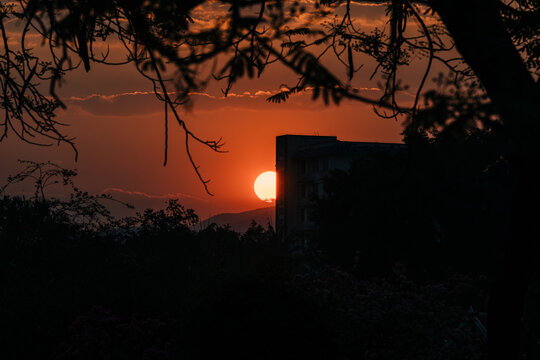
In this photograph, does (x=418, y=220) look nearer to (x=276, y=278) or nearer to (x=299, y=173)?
(x=276, y=278)

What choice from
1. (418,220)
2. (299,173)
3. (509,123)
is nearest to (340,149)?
(299,173)

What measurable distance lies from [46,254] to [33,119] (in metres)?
23.9

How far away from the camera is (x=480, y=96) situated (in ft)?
15.8

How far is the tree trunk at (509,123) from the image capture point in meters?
5.30

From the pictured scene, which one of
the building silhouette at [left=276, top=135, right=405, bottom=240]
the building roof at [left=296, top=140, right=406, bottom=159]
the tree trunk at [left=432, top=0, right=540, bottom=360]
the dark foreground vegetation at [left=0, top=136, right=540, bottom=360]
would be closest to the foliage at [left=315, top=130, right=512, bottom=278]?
the dark foreground vegetation at [left=0, top=136, right=540, bottom=360]

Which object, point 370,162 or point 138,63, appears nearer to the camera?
point 138,63

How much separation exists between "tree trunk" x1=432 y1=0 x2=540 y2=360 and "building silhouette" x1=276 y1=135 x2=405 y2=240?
87.9 m

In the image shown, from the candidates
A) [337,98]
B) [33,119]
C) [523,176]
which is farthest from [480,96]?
[33,119]

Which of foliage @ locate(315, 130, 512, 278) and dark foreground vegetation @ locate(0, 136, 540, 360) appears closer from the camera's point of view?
dark foreground vegetation @ locate(0, 136, 540, 360)

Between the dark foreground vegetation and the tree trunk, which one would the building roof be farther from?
the tree trunk

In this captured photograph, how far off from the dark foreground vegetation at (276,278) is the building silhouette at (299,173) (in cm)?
4450

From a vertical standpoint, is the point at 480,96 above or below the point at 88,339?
above

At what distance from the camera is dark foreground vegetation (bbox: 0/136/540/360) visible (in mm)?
14266

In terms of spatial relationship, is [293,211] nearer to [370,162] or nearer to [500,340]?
[370,162]
